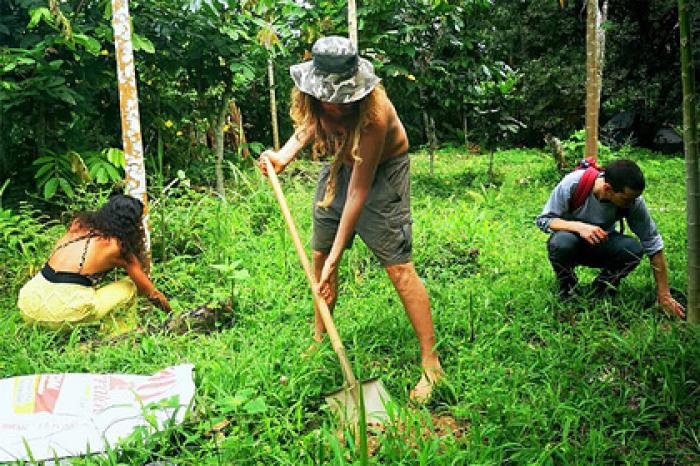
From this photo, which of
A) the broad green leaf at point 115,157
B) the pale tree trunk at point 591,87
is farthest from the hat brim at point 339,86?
the pale tree trunk at point 591,87

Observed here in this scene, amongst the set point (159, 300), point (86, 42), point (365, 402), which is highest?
point (86, 42)

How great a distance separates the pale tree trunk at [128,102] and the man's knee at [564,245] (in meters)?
2.43

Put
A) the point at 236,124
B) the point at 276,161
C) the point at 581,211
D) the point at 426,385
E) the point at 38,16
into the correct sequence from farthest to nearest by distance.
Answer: the point at 236,124 → the point at 38,16 → the point at 581,211 → the point at 276,161 → the point at 426,385

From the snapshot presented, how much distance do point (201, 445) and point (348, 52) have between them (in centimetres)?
151

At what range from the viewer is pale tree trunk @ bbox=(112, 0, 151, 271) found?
11.1 feet

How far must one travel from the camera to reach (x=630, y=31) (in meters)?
10.0

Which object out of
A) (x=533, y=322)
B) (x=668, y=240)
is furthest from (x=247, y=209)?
(x=668, y=240)

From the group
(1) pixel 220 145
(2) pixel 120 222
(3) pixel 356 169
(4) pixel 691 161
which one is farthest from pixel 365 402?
(1) pixel 220 145

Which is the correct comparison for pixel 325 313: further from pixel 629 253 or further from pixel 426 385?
pixel 629 253

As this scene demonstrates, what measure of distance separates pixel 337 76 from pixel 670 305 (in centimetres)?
197

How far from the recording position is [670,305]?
109 inches

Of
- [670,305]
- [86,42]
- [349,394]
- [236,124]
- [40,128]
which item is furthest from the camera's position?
[236,124]

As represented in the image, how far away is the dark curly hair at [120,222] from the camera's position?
3.10 meters

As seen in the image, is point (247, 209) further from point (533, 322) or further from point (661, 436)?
point (661, 436)
